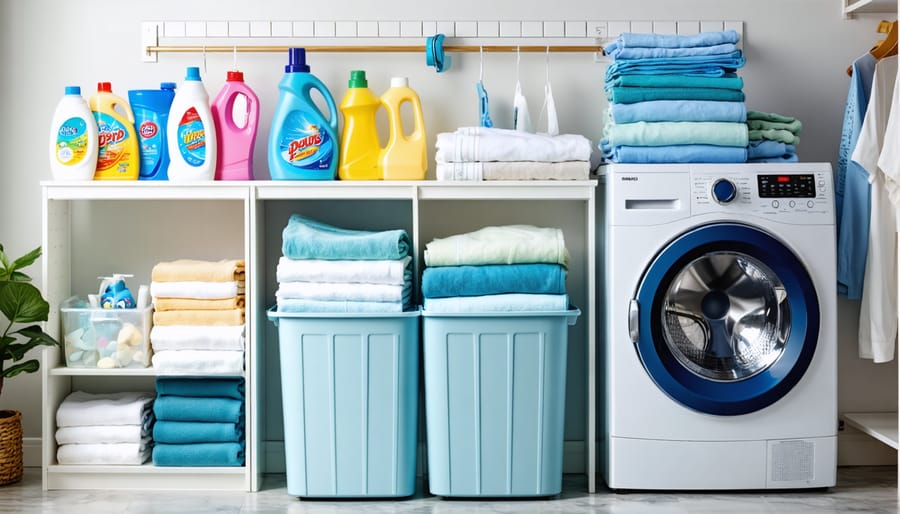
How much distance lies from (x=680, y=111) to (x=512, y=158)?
1.68 feet

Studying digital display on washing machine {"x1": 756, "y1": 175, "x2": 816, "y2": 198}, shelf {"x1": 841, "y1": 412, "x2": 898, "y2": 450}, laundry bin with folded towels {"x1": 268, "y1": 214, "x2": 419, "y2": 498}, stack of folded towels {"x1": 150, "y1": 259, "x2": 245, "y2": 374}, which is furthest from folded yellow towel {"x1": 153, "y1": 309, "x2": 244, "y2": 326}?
shelf {"x1": 841, "y1": 412, "x2": 898, "y2": 450}

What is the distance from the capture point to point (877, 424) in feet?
10.3

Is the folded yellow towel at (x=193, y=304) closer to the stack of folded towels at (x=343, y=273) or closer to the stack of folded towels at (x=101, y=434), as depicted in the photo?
the stack of folded towels at (x=343, y=273)

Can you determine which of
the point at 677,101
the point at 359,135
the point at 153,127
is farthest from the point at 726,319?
the point at 153,127

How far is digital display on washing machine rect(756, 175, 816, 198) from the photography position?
285 cm

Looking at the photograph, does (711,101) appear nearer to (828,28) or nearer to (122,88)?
(828,28)

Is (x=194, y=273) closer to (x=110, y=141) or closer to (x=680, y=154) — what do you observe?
(x=110, y=141)

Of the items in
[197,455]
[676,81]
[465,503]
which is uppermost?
[676,81]

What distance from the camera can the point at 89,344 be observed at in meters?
3.00

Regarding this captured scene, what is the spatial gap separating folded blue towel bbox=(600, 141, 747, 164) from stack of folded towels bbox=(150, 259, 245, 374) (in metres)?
1.23

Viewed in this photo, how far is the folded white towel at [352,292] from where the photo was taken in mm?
2820

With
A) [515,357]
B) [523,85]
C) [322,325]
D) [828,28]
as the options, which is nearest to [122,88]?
[322,325]

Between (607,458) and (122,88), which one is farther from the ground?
(122,88)

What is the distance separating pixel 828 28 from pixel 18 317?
272 centimetres
